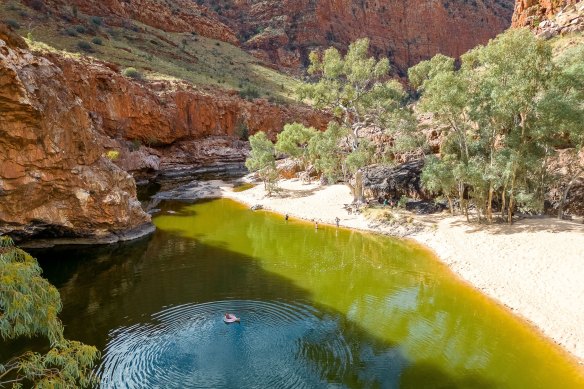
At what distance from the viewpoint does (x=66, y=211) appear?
88.1 ft

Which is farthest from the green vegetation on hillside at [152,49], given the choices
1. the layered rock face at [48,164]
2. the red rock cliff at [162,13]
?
the layered rock face at [48,164]

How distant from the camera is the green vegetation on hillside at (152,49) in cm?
6181

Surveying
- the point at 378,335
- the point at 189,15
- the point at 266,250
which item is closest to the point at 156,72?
the point at 189,15

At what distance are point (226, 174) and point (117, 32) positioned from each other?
39.2 metres

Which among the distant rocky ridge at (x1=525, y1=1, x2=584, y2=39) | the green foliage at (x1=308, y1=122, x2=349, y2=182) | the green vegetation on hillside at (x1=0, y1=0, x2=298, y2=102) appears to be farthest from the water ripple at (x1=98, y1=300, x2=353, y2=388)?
the green vegetation on hillside at (x1=0, y1=0, x2=298, y2=102)

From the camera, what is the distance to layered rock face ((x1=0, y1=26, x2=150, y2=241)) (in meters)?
22.3

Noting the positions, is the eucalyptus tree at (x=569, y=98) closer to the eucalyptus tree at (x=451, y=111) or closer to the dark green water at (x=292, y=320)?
the eucalyptus tree at (x=451, y=111)

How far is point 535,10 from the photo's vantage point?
48.8 metres

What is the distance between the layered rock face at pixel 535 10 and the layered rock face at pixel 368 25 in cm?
7694

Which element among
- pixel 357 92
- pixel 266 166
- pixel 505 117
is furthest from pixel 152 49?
pixel 505 117

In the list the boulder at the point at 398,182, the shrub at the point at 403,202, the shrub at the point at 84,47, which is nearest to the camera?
the shrub at the point at 403,202

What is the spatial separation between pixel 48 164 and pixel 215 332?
15969 millimetres

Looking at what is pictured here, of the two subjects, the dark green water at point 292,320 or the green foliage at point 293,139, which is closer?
the dark green water at point 292,320

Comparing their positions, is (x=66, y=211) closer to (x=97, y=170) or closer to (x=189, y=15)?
(x=97, y=170)
